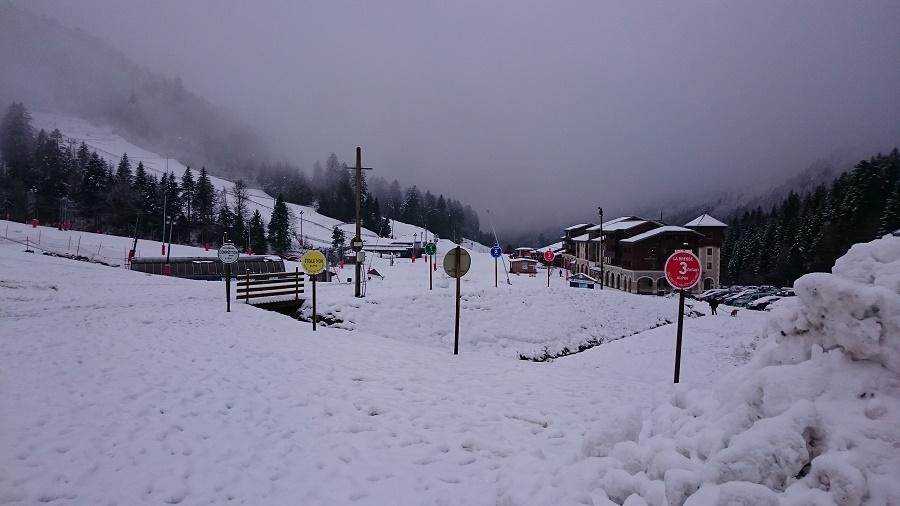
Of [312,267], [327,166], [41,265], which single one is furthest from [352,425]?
[327,166]

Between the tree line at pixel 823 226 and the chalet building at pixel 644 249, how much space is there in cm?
1174

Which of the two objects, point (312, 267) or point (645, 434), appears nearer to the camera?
point (645, 434)

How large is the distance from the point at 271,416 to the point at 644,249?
59.0m

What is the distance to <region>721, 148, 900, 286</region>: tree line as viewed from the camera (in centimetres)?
5558

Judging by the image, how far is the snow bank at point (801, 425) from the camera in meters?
3.09

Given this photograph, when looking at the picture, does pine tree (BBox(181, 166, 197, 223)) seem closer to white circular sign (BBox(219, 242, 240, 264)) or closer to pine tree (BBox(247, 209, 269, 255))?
pine tree (BBox(247, 209, 269, 255))

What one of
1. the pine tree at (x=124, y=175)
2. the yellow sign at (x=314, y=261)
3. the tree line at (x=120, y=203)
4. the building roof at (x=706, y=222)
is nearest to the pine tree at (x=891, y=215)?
the building roof at (x=706, y=222)

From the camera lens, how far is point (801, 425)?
343 cm

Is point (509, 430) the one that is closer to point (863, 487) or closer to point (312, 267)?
point (863, 487)

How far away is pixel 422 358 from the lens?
479 inches

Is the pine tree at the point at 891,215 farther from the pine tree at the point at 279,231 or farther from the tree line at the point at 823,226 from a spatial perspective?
the pine tree at the point at 279,231

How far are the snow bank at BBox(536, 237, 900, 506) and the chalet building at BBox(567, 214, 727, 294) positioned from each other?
151ft

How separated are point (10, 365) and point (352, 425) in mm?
9084

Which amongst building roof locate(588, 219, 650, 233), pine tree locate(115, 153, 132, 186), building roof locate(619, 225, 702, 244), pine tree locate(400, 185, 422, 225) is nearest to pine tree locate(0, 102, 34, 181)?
pine tree locate(115, 153, 132, 186)
